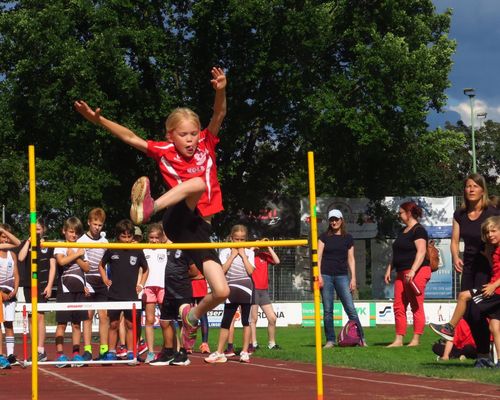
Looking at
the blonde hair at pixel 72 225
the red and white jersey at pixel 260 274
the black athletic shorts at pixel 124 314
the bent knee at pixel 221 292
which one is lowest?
the black athletic shorts at pixel 124 314

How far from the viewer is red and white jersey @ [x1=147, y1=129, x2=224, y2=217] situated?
25.0ft

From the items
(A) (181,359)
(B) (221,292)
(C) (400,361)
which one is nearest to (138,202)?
(B) (221,292)

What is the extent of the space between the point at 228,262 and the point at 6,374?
3.12 m

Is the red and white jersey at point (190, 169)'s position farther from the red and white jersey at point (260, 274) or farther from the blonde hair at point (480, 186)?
the red and white jersey at point (260, 274)

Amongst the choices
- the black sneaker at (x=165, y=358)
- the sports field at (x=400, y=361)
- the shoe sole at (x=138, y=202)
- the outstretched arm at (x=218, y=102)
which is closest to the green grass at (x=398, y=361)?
the sports field at (x=400, y=361)

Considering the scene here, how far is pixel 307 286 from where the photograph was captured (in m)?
32.6

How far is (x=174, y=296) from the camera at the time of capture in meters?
12.0

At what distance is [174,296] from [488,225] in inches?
150

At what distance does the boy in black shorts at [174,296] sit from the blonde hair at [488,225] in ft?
11.3

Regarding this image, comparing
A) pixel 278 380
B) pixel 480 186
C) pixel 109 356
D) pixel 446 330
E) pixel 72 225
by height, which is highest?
pixel 480 186

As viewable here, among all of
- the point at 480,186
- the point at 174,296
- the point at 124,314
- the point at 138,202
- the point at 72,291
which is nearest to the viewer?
the point at 138,202

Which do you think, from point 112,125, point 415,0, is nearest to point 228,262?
point 112,125

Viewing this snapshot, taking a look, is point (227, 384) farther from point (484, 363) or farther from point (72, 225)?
point (72, 225)

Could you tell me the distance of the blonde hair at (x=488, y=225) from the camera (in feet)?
33.4
